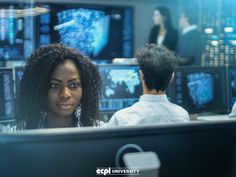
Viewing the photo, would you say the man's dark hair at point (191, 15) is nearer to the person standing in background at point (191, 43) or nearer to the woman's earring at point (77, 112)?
the person standing in background at point (191, 43)

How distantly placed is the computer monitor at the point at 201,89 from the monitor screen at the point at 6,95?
114 cm

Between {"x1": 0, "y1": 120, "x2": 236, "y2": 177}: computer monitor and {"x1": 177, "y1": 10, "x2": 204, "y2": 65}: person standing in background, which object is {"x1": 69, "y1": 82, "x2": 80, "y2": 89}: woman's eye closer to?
{"x1": 0, "y1": 120, "x2": 236, "y2": 177}: computer monitor

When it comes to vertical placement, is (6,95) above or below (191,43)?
below

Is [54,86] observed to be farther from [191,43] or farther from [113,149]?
[191,43]

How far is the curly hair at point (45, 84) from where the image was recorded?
4.75 feet

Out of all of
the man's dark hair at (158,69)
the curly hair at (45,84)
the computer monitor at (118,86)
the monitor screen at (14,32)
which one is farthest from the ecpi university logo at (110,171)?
the monitor screen at (14,32)

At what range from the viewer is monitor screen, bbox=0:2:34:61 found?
15.4ft

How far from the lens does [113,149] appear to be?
657 millimetres

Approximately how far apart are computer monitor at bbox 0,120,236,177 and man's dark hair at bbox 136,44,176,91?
4.84 feet

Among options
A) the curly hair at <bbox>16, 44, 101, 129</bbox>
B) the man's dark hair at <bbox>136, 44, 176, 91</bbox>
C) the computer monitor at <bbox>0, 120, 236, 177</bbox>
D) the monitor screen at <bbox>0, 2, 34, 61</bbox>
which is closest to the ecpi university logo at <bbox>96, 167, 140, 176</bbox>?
the computer monitor at <bbox>0, 120, 236, 177</bbox>

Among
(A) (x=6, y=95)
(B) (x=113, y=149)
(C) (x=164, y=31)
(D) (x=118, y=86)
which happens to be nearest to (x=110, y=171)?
(B) (x=113, y=149)

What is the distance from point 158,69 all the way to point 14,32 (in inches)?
121

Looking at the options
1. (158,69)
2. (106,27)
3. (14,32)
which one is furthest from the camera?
(106,27)

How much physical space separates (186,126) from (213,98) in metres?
2.48
